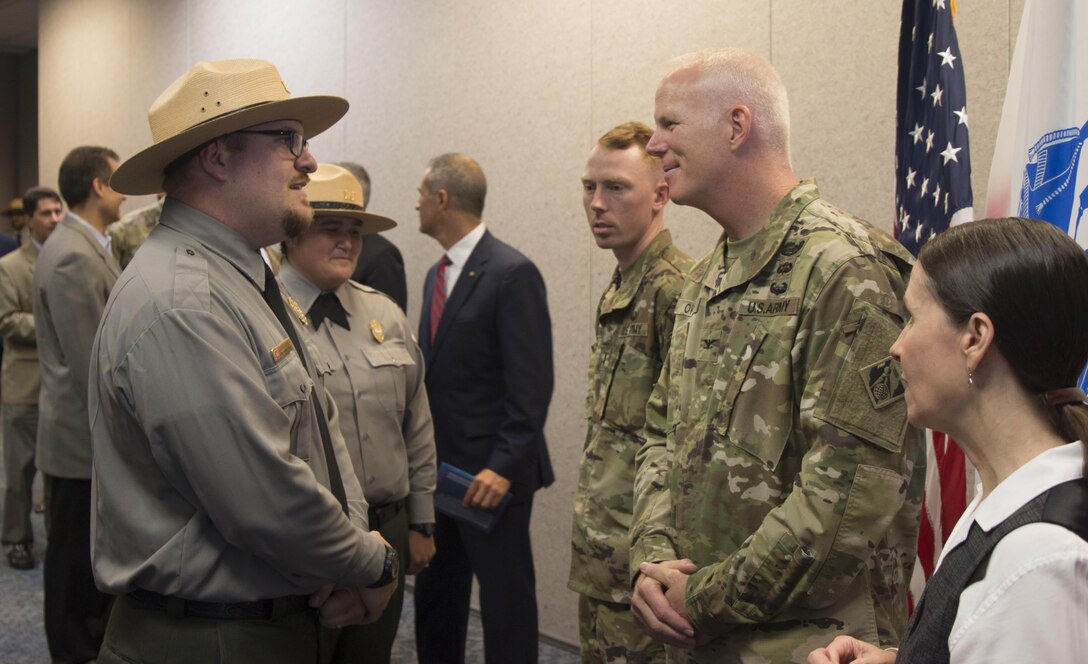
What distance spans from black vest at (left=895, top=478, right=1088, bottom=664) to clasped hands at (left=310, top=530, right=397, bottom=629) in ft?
3.57

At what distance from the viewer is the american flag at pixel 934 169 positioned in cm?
230

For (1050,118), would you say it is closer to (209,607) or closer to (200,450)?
(200,450)

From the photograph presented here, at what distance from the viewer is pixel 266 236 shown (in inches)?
77.0

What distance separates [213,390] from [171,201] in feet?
1.52

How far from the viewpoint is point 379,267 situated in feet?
13.3

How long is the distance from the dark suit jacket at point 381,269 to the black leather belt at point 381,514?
4.91 ft

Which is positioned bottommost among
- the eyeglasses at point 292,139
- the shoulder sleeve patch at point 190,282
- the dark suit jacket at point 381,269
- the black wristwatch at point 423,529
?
the black wristwatch at point 423,529

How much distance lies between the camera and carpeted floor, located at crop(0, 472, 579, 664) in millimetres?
3846

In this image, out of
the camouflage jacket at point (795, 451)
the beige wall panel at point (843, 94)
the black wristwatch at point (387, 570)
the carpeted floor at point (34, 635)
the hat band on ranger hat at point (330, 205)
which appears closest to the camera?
the camouflage jacket at point (795, 451)

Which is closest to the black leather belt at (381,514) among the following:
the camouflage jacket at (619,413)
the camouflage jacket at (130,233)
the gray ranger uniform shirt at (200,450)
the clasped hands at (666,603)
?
the camouflage jacket at (619,413)

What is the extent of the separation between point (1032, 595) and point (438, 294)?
2.59 meters

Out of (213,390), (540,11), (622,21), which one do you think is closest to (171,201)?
(213,390)

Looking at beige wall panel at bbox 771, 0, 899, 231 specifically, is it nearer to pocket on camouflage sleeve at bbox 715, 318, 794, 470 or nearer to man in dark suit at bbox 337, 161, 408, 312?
pocket on camouflage sleeve at bbox 715, 318, 794, 470

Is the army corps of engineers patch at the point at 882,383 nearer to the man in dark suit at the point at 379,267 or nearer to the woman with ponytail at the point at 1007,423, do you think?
the woman with ponytail at the point at 1007,423
